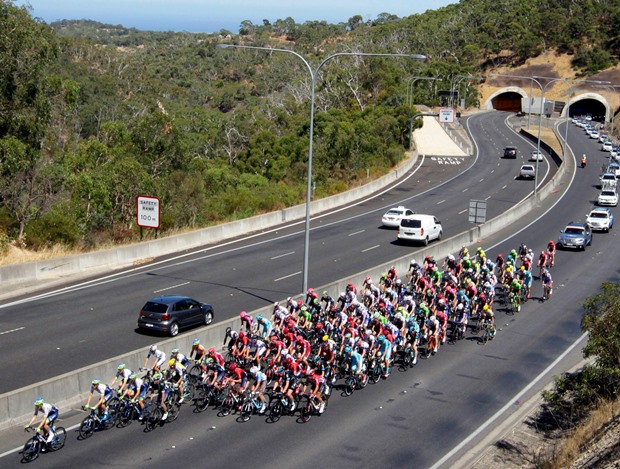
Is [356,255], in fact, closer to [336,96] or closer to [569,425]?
[569,425]

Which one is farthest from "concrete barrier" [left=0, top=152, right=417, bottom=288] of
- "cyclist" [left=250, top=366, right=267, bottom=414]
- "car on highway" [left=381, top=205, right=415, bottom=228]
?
"cyclist" [left=250, top=366, right=267, bottom=414]

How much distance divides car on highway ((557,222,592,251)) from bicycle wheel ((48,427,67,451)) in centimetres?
2884

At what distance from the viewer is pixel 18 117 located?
3791cm

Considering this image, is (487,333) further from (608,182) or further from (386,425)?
(608,182)

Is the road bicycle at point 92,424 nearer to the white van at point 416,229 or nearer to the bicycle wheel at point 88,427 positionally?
the bicycle wheel at point 88,427

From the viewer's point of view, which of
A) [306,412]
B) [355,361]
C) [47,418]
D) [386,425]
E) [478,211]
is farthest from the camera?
[478,211]

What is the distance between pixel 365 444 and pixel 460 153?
2547 inches

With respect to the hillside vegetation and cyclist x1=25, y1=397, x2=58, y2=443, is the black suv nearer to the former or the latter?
the hillside vegetation

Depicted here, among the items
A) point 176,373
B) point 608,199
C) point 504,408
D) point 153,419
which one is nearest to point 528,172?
point 608,199

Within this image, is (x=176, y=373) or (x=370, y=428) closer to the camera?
(x=370, y=428)

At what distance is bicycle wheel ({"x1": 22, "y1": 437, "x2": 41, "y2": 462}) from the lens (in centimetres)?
1564

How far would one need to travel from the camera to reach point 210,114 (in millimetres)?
98250

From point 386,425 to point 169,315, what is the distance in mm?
8234

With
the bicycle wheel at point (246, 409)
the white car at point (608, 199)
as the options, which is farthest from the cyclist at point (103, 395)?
the white car at point (608, 199)
